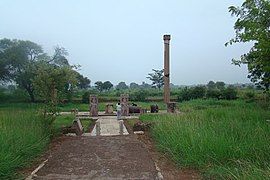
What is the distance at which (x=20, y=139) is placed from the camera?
7508 millimetres

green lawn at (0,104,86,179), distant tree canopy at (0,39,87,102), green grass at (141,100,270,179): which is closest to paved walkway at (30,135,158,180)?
green lawn at (0,104,86,179)

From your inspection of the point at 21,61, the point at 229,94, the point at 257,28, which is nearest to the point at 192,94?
the point at 229,94

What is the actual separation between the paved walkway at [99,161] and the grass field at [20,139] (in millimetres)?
396

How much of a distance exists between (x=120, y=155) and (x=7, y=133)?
2545 millimetres

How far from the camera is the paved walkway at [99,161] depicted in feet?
20.1

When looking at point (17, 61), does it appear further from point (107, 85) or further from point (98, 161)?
point (98, 161)

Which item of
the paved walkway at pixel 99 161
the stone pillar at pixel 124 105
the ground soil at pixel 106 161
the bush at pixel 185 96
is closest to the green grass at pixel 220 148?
the ground soil at pixel 106 161

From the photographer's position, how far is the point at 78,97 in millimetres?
41562

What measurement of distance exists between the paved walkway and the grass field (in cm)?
40

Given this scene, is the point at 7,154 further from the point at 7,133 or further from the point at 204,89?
the point at 204,89

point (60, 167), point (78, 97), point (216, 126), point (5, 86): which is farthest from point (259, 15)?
point (5, 86)

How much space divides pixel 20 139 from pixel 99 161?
1824 mm

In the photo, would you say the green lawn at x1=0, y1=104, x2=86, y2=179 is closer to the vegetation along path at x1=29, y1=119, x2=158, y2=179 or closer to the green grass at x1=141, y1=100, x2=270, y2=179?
the vegetation along path at x1=29, y1=119, x2=158, y2=179

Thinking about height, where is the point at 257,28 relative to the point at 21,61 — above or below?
below
